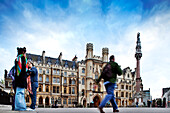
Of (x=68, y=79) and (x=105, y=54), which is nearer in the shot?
(x=68, y=79)

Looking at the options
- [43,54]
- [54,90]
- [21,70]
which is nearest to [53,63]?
[43,54]

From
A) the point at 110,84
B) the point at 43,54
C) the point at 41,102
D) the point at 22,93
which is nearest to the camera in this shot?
the point at 110,84

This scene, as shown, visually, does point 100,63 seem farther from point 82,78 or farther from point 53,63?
point 53,63

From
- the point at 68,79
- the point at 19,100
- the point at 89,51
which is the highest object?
the point at 89,51

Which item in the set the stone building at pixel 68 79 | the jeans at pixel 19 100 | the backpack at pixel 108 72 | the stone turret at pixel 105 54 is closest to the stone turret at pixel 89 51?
the stone building at pixel 68 79

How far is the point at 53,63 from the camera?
49406 millimetres

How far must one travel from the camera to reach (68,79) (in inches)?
1929

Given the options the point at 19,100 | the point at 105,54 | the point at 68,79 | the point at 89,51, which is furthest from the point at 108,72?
the point at 105,54

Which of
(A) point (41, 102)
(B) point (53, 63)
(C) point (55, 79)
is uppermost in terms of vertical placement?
(B) point (53, 63)

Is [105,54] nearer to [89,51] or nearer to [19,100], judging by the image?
[89,51]

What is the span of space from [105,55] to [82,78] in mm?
8624

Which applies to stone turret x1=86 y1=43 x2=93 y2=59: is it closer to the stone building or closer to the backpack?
the stone building

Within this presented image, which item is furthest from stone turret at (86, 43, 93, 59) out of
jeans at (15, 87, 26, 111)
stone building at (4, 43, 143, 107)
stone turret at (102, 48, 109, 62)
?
jeans at (15, 87, 26, 111)

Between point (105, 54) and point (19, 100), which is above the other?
point (105, 54)
